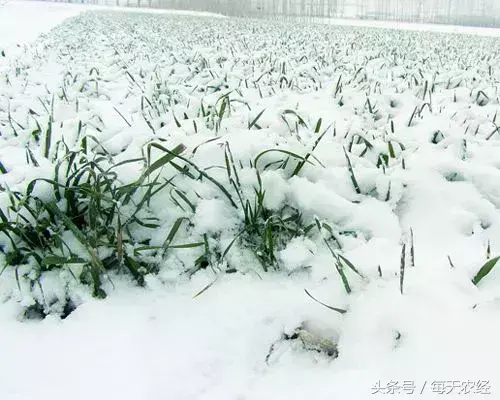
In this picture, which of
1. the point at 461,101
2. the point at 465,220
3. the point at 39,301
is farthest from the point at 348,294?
the point at 461,101

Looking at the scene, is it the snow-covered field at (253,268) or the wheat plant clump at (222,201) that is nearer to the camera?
the snow-covered field at (253,268)

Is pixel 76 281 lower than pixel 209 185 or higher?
lower

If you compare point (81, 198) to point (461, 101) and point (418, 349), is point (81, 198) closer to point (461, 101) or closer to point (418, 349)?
point (418, 349)

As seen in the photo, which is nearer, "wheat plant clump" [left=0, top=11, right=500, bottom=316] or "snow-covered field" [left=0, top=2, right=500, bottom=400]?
"snow-covered field" [left=0, top=2, right=500, bottom=400]

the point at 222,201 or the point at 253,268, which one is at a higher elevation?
the point at 222,201

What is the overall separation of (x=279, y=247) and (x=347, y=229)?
0.28 meters

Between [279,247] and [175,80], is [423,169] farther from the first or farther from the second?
[175,80]

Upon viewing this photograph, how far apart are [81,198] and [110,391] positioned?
814 millimetres

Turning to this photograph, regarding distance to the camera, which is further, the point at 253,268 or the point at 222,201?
the point at 222,201

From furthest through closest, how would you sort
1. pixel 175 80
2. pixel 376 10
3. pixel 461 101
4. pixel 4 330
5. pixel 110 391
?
pixel 376 10, pixel 175 80, pixel 461 101, pixel 4 330, pixel 110 391

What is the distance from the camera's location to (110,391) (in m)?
1.03

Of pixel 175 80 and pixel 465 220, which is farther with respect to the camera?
pixel 175 80

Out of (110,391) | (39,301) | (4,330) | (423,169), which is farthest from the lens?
(423,169)

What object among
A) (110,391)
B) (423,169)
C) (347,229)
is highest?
(423,169)
